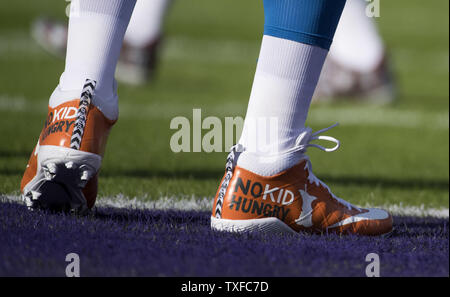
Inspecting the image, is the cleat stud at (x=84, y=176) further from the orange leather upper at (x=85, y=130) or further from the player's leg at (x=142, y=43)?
the player's leg at (x=142, y=43)

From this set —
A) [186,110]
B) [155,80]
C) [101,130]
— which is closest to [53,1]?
[155,80]

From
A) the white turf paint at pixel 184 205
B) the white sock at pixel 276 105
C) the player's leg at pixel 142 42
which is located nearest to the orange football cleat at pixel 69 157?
the white turf paint at pixel 184 205

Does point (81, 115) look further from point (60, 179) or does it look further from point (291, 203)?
point (291, 203)

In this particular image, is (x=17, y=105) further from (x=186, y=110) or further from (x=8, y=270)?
(x=8, y=270)

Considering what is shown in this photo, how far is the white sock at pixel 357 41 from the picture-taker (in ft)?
20.4

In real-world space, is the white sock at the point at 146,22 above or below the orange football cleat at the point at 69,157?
above

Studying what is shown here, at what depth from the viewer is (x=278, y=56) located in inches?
86.3

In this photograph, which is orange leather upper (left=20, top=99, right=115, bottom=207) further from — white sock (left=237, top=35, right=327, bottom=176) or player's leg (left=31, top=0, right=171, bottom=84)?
player's leg (left=31, top=0, right=171, bottom=84)

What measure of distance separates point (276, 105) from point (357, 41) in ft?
13.8

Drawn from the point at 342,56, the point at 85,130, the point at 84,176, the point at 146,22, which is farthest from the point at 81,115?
the point at 342,56

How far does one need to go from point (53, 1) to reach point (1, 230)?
47.7 ft

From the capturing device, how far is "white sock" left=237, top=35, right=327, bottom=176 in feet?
7.16

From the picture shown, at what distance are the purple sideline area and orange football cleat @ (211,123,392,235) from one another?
70mm

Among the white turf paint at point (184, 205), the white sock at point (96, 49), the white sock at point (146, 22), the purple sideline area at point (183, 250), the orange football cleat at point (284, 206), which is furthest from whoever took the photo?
the white sock at point (146, 22)
